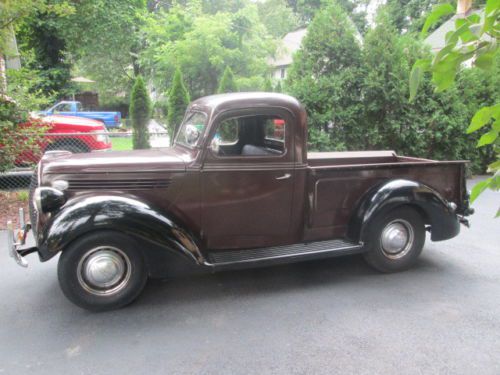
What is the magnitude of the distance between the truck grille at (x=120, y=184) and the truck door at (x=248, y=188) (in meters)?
0.42

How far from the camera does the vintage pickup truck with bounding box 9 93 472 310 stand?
3283 millimetres

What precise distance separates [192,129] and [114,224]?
4.37ft

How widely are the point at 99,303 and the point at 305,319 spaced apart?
179 cm

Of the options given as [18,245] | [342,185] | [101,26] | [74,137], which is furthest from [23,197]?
[101,26]

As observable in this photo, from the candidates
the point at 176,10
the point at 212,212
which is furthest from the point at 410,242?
the point at 176,10

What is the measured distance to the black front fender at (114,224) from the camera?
3.12 meters

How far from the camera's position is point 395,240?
4.23m

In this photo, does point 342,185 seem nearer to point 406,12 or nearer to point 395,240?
point 395,240

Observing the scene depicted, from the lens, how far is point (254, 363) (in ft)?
8.99

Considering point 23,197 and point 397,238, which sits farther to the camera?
point 23,197

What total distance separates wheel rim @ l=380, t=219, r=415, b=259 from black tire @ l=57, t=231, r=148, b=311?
255cm

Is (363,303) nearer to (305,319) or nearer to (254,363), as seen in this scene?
(305,319)

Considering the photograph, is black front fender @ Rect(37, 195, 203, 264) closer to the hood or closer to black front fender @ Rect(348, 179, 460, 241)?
the hood

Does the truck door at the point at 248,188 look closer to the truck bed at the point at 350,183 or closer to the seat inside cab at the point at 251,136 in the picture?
the seat inside cab at the point at 251,136
